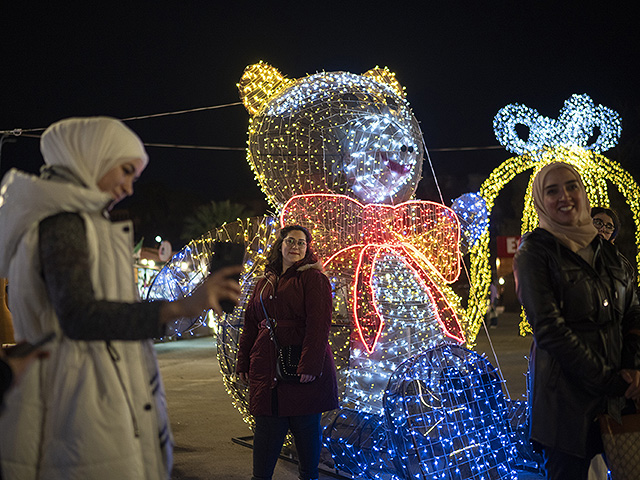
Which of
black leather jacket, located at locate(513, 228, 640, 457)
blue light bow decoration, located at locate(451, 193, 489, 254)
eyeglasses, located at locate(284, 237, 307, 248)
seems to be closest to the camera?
black leather jacket, located at locate(513, 228, 640, 457)

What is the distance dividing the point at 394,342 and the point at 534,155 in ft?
15.7

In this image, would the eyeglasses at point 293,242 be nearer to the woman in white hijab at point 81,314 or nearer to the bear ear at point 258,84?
the bear ear at point 258,84

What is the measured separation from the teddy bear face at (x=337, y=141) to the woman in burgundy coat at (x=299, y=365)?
0.93 meters

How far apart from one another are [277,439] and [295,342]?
1.77 ft

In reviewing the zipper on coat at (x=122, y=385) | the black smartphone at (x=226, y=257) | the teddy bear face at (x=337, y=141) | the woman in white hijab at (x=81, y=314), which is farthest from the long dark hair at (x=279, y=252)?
the zipper on coat at (x=122, y=385)

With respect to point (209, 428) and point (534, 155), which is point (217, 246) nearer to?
point (209, 428)

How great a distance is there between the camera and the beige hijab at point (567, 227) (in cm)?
279

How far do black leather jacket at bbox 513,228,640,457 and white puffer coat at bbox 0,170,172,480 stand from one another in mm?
1480

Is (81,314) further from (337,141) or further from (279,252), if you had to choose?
(337,141)

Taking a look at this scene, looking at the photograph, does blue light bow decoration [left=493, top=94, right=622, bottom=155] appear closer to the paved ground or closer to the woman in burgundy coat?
the paved ground

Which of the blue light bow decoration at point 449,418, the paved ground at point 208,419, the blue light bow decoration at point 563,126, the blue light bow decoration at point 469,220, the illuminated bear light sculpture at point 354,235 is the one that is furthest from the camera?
the blue light bow decoration at point 563,126

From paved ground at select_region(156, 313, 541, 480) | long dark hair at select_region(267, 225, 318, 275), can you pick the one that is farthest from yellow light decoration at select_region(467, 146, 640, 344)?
long dark hair at select_region(267, 225, 318, 275)

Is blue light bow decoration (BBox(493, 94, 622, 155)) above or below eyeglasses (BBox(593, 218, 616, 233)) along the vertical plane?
above

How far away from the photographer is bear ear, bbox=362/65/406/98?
5.64 metres
